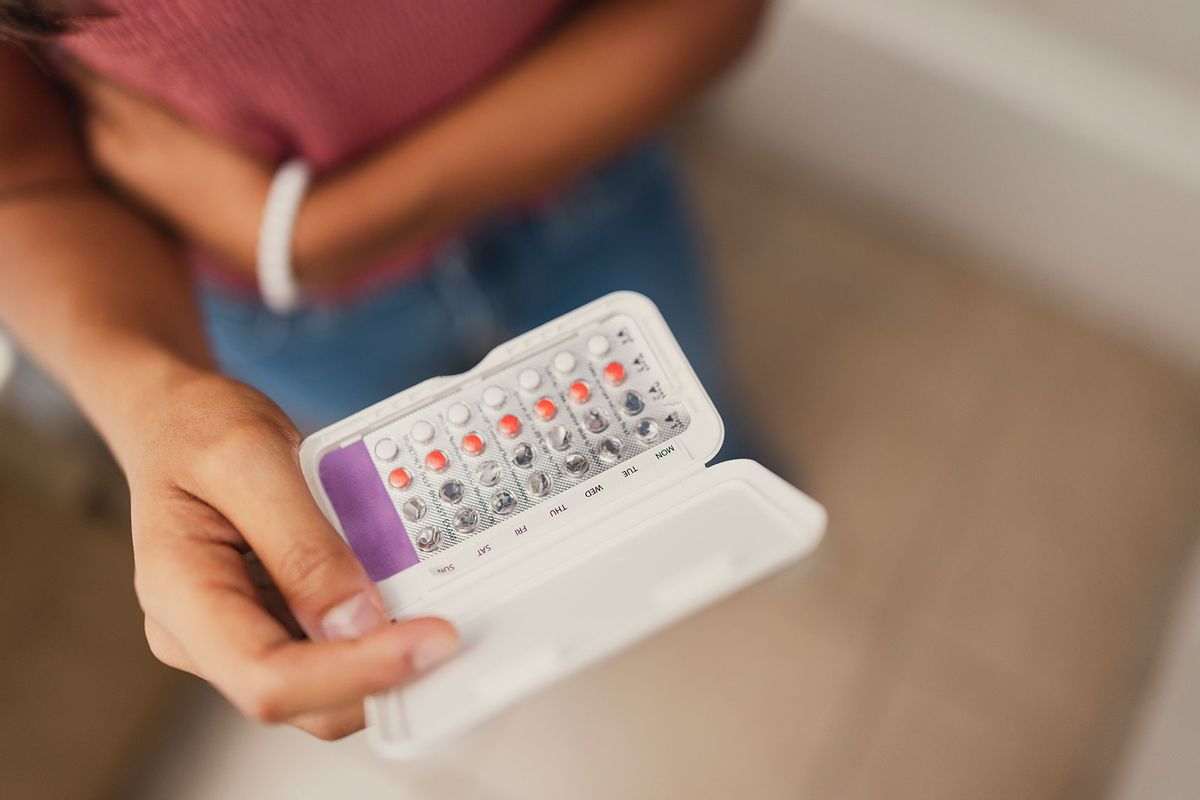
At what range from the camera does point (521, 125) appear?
1.37ft

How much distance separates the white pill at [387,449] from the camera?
0.26 meters

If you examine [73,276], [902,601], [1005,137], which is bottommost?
[902,601]

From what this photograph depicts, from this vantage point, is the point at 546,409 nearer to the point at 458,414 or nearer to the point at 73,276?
the point at 458,414

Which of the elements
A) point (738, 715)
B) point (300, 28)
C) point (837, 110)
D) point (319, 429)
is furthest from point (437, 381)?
point (837, 110)

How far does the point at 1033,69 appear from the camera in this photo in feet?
2.45

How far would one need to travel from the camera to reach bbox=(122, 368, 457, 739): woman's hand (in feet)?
0.76

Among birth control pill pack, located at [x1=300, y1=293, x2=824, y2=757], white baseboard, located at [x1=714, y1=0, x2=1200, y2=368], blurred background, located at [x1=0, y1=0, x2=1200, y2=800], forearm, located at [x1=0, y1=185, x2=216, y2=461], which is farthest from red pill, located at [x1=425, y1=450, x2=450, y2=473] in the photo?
white baseboard, located at [x1=714, y1=0, x2=1200, y2=368]

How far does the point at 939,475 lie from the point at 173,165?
721 millimetres

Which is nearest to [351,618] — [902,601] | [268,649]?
[268,649]

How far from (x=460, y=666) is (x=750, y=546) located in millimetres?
91

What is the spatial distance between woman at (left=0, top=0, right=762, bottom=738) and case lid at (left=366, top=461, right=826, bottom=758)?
2cm

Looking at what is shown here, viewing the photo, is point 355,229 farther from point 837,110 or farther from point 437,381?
point 837,110

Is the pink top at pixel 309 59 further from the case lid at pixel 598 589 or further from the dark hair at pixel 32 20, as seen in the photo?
the case lid at pixel 598 589

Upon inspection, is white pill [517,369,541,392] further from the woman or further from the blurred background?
the blurred background
